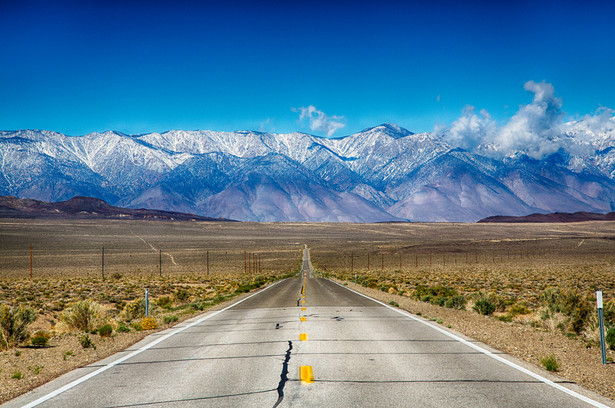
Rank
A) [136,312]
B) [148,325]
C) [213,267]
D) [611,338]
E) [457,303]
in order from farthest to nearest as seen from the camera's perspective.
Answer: [213,267] < [457,303] < [136,312] < [148,325] < [611,338]

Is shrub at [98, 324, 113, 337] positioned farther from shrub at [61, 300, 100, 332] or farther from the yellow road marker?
the yellow road marker

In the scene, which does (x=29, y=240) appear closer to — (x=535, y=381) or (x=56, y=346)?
(x=56, y=346)

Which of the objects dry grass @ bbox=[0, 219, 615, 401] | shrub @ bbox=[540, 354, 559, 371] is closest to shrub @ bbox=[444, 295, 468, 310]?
dry grass @ bbox=[0, 219, 615, 401]

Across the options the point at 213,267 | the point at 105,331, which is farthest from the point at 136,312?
the point at 213,267

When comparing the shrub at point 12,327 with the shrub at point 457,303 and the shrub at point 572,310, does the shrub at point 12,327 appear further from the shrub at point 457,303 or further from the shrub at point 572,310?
the shrub at point 457,303

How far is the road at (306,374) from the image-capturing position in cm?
637

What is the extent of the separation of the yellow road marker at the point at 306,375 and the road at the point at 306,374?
16mm

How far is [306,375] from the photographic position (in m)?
7.61

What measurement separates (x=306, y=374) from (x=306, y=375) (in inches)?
2.5

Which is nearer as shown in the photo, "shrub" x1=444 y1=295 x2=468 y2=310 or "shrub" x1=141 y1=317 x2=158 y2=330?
"shrub" x1=141 y1=317 x2=158 y2=330

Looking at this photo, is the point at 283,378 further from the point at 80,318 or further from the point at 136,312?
the point at 136,312

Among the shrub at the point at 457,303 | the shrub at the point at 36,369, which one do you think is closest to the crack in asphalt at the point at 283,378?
the shrub at the point at 36,369

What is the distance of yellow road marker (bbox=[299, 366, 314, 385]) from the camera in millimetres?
7230

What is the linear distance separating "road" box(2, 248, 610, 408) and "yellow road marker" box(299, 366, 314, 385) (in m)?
0.02
